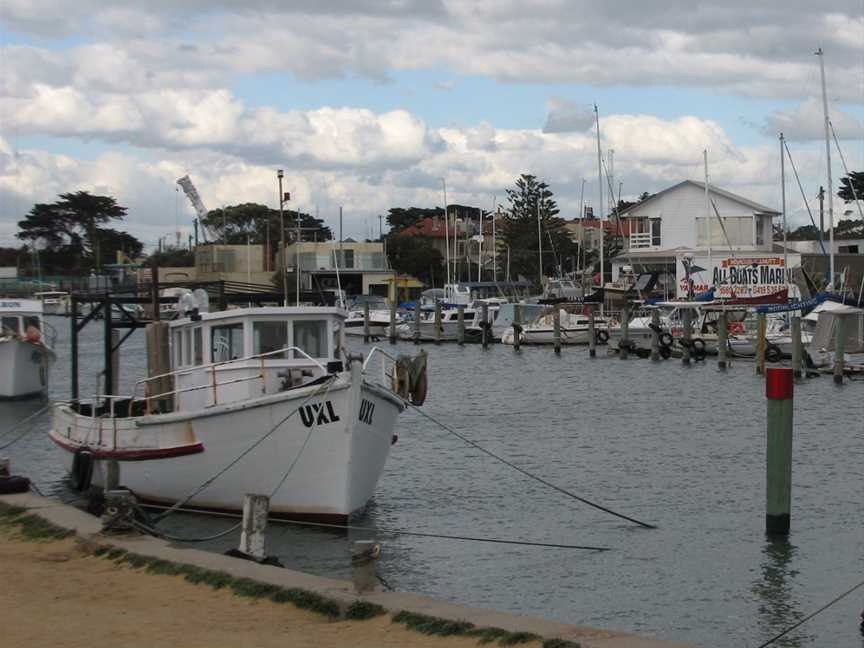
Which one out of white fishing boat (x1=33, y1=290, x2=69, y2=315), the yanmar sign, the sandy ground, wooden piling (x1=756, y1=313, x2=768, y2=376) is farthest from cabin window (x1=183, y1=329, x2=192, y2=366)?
the yanmar sign

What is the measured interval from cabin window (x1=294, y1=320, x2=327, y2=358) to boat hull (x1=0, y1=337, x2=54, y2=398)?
24072 mm

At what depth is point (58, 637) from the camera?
10625mm

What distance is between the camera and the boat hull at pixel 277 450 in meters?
17.9

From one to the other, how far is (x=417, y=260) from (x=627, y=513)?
97.3 m

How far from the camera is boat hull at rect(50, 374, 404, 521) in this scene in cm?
1794

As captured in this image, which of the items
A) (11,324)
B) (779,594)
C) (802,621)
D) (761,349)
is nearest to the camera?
(802,621)

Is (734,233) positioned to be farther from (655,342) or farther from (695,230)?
(655,342)

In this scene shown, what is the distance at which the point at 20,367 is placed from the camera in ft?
136

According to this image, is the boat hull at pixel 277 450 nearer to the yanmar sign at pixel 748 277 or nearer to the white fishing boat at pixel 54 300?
the white fishing boat at pixel 54 300

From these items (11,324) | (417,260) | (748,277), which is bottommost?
(11,324)

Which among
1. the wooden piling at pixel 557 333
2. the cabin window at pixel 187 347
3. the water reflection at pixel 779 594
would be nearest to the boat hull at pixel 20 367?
the cabin window at pixel 187 347

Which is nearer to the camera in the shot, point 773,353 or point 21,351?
point 21,351

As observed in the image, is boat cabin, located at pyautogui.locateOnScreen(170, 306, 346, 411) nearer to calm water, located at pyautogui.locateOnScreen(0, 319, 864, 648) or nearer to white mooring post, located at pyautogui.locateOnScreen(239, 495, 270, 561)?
calm water, located at pyautogui.locateOnScreen(0, 319, 864, 648)

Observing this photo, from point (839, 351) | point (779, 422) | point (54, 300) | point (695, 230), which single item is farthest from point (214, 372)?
point (54, 300)
